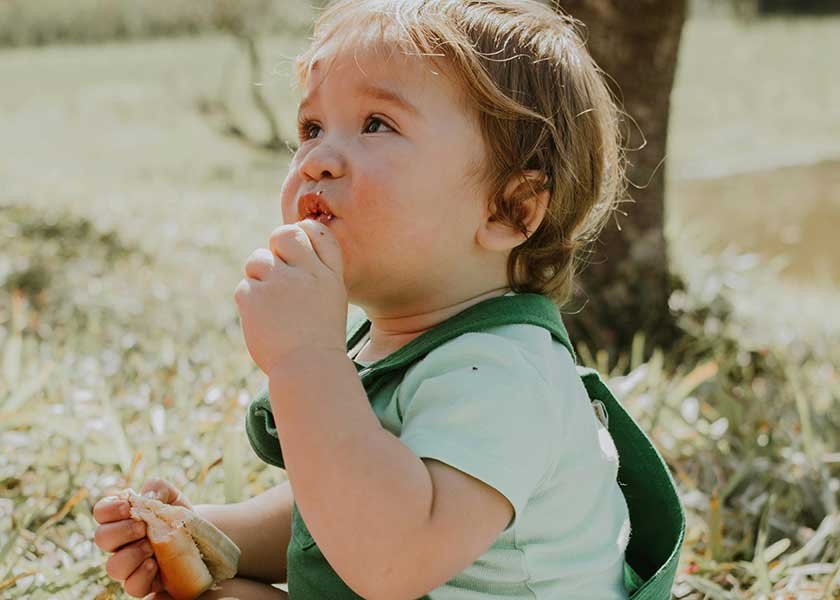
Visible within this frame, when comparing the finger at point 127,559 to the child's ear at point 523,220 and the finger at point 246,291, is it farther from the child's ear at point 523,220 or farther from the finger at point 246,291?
the child's ear at point 523,220

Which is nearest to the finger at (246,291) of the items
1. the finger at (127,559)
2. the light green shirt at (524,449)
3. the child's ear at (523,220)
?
A: the light green shirt at (524,449)

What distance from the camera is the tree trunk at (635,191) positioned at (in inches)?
146

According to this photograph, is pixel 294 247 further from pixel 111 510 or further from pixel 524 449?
pixel 111 510

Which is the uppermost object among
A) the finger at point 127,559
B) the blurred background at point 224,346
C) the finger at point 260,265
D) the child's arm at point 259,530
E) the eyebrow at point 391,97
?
the eyebrow at point 391,97

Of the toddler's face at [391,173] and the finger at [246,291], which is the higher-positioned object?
the toddler's face at [391,173]

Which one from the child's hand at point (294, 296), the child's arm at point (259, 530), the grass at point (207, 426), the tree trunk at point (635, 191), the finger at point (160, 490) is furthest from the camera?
the tree trunk at point (635, 191)

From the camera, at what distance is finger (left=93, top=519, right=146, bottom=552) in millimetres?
1720

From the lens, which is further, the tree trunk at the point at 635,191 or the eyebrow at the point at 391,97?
the tree trunk at the point at 635,191

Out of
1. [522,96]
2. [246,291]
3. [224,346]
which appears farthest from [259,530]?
[224,346]

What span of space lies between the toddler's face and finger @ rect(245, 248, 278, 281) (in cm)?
11

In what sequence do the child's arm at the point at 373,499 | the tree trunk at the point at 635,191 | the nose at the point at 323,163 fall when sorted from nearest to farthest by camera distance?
the child's arm at the point at 373,499
the nose at the point at 323,163
the tree trunk at the point at 635,191

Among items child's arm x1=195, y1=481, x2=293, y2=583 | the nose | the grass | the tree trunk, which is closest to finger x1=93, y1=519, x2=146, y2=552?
child's arm x1=195, y1=481, x2=293, y2=583

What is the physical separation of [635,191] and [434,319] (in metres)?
2.26

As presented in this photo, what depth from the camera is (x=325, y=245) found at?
1.55m
